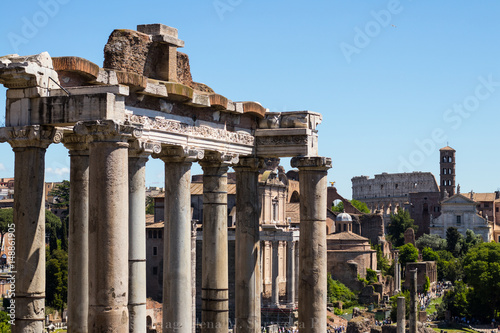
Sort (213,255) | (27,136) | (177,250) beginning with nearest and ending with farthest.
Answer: (27,136), (177,250), (213,255)

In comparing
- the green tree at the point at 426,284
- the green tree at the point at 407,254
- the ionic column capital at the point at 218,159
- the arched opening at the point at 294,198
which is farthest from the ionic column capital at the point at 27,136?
the green tree at the point at 407,254

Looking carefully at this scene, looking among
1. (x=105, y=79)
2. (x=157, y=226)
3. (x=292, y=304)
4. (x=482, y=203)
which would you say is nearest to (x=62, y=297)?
(x=157, y=226)

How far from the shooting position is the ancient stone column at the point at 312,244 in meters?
14.4

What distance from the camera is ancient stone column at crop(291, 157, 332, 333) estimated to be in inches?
565

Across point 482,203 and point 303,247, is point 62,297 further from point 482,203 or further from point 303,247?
point 482,203

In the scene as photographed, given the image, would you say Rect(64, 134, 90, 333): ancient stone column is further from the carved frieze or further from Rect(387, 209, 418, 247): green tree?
Rect(387, 209, 418, 247): green tree

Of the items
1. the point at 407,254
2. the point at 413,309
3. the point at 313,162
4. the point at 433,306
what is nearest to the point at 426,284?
the point at 433,306

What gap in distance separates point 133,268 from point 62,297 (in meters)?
36.7

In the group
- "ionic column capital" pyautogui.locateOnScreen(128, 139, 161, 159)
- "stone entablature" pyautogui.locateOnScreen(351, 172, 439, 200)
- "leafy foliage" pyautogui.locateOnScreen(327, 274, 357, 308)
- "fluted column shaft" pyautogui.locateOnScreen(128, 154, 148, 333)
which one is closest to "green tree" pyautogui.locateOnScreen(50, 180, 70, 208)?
"leafy foliage" pyautogui.locateOnScreen(327, 274, 357, 308)

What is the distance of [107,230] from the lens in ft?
32.7

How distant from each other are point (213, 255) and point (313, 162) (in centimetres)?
216

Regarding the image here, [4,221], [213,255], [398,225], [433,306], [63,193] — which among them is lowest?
[433,306]

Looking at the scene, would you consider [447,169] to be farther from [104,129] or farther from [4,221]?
[104,129]

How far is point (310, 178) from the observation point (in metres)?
14.5
